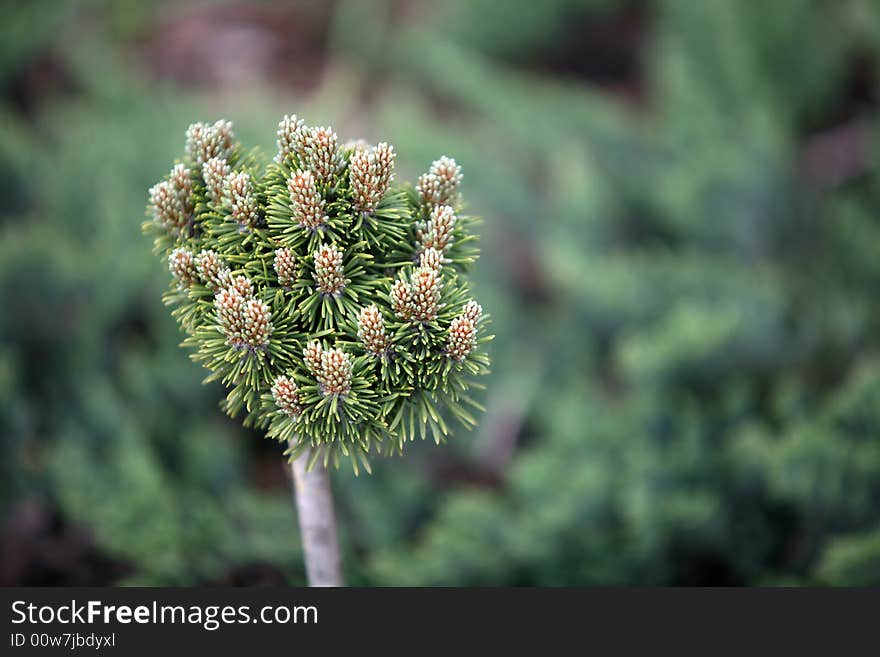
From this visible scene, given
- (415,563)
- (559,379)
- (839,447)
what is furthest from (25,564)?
(839,447)

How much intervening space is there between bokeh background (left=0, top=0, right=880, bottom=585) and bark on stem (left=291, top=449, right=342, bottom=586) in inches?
20.3

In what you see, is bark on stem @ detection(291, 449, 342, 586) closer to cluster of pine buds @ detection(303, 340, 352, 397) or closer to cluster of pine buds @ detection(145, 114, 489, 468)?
cluster of pine buds @ detection(145, 114, 489, 468)

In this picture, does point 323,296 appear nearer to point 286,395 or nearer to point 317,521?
point 286,395

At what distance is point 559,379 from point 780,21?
72.0 inches

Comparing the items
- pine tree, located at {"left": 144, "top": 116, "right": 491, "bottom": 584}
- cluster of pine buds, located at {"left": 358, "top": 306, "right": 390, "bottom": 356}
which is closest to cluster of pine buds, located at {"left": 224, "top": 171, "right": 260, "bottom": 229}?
pine tree, located at {"left": 144, "top": 116, "right": 491, "bottom": 584}

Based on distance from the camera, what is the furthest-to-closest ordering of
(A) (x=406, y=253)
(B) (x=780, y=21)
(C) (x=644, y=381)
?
(B) (x=780, y=21), (C) (x=644, y=381), (A) (x=406, y=253)

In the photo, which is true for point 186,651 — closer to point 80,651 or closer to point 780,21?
point 80,651

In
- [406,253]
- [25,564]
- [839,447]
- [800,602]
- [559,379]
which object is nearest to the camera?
[406,253]

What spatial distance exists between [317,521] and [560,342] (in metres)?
1.77

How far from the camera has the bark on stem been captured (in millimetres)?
1409

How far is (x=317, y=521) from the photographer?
1462 millimetres

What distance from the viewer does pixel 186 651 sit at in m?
1.54

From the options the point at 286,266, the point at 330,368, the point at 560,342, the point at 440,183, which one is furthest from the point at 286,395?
the point at 560,342

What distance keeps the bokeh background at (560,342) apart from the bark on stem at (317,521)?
1.69 feet
